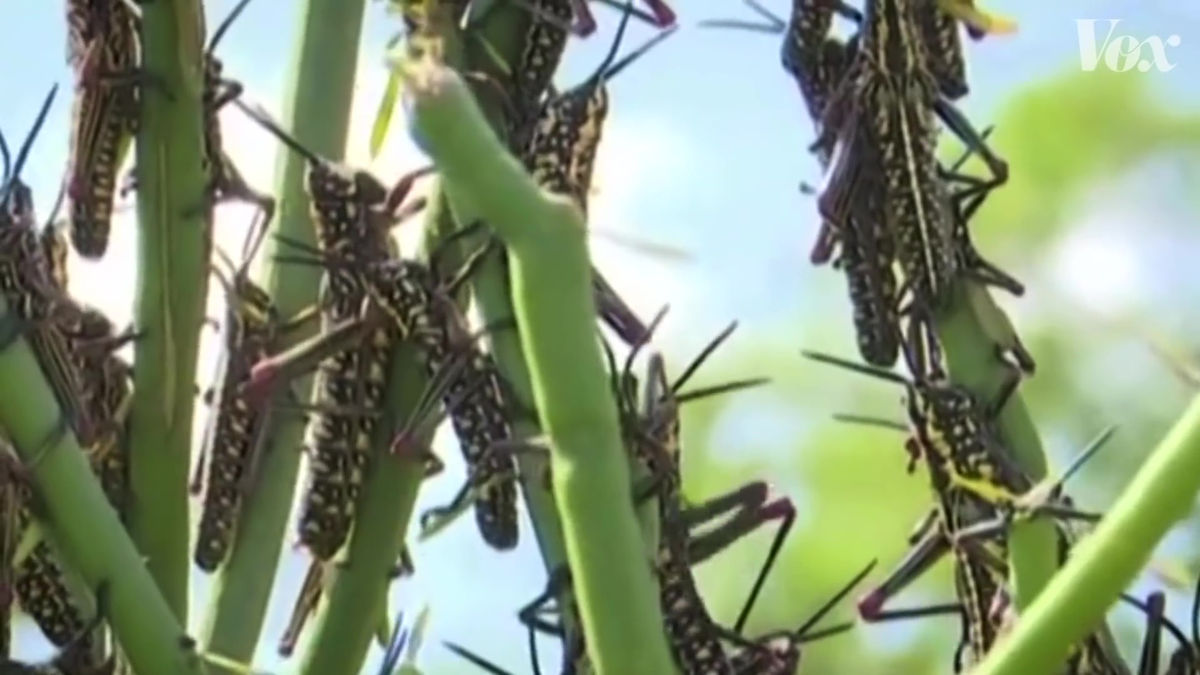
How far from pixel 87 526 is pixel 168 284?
12cm

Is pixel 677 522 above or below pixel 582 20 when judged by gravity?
below

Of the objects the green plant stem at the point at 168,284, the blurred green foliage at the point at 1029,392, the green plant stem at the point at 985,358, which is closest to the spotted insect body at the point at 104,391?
the green plant stem at the point at 168,284

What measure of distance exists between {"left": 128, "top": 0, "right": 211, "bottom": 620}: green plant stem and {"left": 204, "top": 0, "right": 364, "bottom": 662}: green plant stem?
0.01m

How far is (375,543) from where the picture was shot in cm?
52

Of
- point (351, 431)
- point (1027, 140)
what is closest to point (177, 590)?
point (351, 431)

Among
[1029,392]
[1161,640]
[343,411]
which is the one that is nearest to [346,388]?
[343,411]

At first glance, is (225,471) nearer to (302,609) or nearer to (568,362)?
(302,609)

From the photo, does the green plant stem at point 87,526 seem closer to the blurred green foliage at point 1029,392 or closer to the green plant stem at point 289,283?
the green plant stem at point 289,283

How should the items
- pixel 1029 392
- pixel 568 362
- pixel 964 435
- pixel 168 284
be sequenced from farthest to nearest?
pixel 1029 392 < pixel 168 284 < pixel 964 435 < pixel 568 362

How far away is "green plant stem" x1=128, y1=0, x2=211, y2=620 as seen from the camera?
0.53 metres

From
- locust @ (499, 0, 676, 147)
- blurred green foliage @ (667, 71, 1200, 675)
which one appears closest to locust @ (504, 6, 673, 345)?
locust @ (499, 0, 676, 147)

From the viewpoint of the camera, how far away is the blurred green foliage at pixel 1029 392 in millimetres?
1679

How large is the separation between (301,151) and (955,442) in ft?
0.75

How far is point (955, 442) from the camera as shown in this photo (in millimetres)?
437
